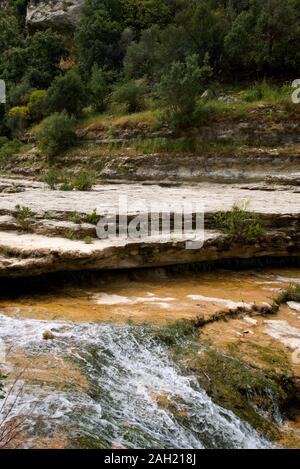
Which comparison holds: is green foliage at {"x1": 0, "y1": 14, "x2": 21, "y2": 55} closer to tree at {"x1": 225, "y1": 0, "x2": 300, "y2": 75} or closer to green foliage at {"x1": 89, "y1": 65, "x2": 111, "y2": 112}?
green foliage at {"x1": 89, "y1": 65, "x2": 111, "y2": 112}

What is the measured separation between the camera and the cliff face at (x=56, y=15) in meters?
29.4

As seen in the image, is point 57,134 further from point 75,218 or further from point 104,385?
point 104,385

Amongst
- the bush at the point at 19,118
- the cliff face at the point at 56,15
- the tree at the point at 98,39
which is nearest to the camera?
the bush at the point at 19,118

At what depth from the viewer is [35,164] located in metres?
19.9

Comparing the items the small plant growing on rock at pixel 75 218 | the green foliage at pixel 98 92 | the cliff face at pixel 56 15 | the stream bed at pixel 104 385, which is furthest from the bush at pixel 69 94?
the stream bed at pixel 104 385

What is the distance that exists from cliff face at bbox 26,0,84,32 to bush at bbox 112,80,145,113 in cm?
1358

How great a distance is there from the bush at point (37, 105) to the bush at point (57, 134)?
3.36 metres

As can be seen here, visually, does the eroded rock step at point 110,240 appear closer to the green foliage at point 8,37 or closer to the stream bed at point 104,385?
the stream bed at point 104,385

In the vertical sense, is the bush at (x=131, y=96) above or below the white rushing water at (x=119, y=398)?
above

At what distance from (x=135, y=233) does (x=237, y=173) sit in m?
6.73

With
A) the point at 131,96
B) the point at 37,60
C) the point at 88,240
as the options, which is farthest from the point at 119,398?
the point at 37,60

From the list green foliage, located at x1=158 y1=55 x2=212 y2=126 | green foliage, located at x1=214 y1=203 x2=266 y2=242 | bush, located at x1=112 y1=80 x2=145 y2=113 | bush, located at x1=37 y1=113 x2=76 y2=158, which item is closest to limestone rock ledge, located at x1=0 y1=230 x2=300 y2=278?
green foliage, located at x1=214 y1=203 x2=266 y2=242

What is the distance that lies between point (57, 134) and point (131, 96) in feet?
11.8

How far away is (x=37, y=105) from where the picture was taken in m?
23.0
